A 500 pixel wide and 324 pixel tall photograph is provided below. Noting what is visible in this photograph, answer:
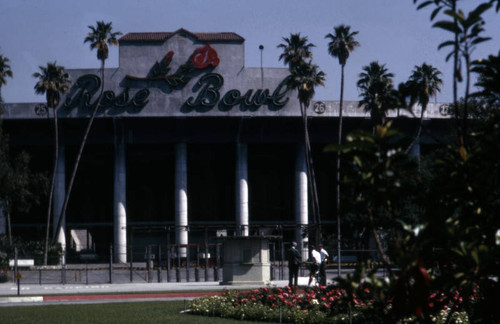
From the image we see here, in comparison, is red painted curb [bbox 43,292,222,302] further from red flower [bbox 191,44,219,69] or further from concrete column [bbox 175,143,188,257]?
red flower [bbox 191,44,219,69]

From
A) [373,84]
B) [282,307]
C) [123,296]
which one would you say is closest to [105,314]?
[282,307]

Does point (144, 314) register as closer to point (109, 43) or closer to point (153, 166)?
point (109, 43)

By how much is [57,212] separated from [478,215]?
228ft

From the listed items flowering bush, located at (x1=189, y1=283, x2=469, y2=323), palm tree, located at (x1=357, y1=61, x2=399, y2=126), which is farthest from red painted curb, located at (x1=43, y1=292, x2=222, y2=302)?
palm tree, located at (x1=357, y1=61, x2=399, y2=126)

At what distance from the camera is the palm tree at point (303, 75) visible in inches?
2648

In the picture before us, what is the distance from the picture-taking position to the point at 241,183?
241ft

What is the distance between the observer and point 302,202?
7456 cm

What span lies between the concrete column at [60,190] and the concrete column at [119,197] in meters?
4.79

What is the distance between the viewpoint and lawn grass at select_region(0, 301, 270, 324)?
60.8 ft

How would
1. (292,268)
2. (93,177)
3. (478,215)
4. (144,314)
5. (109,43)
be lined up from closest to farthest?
(478,215)
(144,314)
(292,268)
(109,43)
(93,177)

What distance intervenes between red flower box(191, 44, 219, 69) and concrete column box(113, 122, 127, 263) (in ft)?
29.3

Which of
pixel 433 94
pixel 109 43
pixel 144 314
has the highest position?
pixel 109 43

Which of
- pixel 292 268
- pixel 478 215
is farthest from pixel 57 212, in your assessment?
pixel 478 215

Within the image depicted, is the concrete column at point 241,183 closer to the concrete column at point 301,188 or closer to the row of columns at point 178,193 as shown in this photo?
the row of columns at point 178,193
